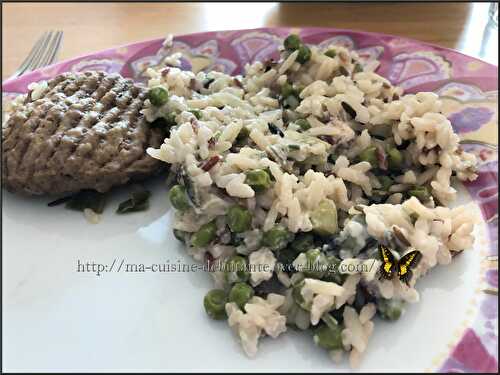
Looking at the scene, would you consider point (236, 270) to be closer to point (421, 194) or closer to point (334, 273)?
point (334, 273)

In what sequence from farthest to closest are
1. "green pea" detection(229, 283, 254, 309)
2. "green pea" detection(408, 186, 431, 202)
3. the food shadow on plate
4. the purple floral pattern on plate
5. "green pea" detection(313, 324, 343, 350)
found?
the purple floral pattern on plate
the food shadow on plate
"green pea" detection(408, 186, 431, 202)
"green pea" detection(229, 283, 254, 309)
"green pea" detection(313, 324, 343, 350)

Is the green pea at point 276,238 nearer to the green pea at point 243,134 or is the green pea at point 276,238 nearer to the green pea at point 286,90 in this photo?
the green pea at point 243,134

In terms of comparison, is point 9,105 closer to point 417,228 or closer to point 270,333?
point 270,333

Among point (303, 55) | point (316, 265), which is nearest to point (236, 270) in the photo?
point (316, 265)

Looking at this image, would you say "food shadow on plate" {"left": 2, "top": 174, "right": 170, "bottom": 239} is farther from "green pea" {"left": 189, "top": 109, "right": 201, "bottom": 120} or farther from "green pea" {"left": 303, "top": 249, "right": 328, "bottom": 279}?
"green pea" {"left": 303, "top": 249, "right": 328, "bottom": 279}

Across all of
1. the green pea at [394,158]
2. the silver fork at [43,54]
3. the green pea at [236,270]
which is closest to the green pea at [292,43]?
the green pea at [394,158]

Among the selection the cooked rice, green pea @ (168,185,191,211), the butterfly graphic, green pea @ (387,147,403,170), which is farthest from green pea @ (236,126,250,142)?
the butterfly graphic

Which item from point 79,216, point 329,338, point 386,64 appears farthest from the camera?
point 386,64
